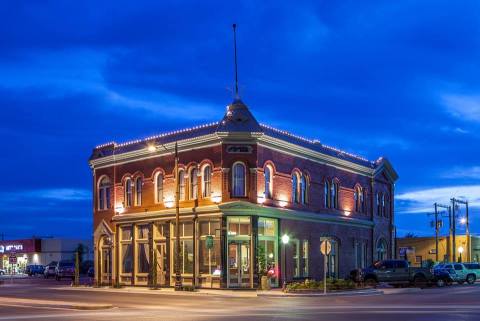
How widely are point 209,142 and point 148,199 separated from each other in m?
6.89

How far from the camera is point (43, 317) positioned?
77.9 ft

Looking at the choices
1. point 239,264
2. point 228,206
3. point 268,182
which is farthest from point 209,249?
point 268,182

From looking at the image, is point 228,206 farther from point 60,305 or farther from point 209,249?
point 60,305

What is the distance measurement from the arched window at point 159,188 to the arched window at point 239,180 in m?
6.19

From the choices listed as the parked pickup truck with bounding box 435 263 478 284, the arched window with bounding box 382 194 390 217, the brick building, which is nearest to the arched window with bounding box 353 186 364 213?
the brick building


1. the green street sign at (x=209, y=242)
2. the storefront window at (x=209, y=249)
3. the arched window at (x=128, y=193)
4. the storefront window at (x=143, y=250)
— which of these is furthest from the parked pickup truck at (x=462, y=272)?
the arched window at (x=128, y=193)

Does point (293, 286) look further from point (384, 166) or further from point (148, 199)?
point (384, 166)

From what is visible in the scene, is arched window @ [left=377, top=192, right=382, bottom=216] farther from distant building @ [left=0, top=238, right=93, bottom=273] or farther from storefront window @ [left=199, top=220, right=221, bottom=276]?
distant building @ [left=0, top=238, right=93, bottom=273]

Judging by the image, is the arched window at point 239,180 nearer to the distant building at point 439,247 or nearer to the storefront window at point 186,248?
the storefront window at point 186,248

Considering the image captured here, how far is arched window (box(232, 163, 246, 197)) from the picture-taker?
42.2 metres

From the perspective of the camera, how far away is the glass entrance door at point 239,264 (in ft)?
136

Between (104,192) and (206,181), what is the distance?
34.5ft

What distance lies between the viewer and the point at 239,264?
1642 inches

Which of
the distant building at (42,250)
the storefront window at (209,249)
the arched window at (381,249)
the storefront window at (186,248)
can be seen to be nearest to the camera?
the storefront window at (209,249)
